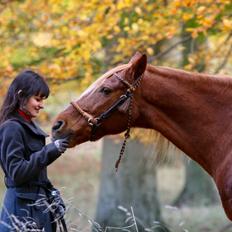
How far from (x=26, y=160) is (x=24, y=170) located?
0.42 feet

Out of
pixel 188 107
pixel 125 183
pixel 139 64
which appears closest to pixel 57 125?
pixel 139 64

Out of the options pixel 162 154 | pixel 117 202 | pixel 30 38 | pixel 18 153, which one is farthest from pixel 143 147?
pixel 18 153

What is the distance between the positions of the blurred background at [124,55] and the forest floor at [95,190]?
61mm

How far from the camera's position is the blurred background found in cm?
773

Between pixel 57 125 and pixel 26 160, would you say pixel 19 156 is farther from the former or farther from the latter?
pixel 57 125

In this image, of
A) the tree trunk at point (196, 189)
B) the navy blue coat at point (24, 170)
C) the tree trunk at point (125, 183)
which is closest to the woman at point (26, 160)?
the navy blue coat at point (24, 170)

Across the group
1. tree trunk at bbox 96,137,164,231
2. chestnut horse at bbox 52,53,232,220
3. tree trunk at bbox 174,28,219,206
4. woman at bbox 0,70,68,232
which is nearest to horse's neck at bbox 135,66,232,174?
chestnut horse at bbox 52,53,232,220

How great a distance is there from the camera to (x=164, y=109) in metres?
4.76

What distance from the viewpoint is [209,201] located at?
15.8m

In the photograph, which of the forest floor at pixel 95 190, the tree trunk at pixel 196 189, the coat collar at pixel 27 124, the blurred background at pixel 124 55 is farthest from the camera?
the tree trunk at pixel 196 189

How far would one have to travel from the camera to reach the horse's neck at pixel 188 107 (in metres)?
4.71

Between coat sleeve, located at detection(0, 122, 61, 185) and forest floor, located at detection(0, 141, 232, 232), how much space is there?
477 millimetres

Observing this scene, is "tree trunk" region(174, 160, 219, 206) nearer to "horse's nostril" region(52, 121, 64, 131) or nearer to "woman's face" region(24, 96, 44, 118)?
"horse's nostril" region(52, 121, 64, 131)

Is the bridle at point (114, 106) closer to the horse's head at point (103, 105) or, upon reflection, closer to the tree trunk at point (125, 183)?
the horse's head at point (103, 105)
